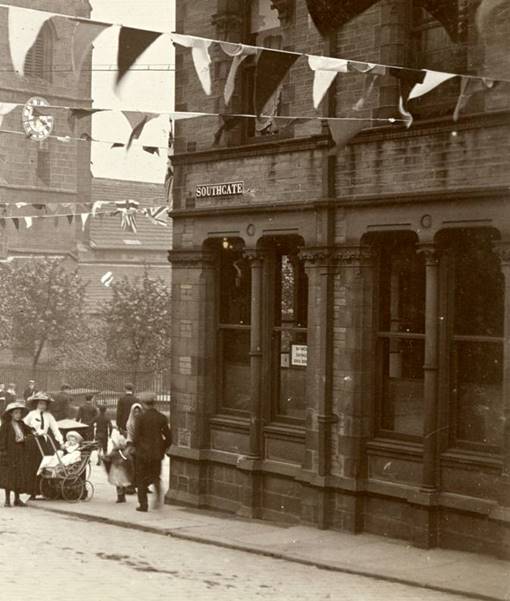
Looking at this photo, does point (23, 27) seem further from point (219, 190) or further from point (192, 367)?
point (192, 367)

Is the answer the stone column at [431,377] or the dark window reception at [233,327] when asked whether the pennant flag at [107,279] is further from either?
the stone column at [431,377]

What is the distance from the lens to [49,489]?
18.6 m

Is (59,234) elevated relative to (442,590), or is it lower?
elevated

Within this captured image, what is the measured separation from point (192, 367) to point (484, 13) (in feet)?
22.3

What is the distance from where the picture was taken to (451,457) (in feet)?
45.4

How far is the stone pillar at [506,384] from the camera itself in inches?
514

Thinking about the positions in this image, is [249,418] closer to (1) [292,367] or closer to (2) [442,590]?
(1) [292,367]

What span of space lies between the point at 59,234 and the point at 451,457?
46.5m

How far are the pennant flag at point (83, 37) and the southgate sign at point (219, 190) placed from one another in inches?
234

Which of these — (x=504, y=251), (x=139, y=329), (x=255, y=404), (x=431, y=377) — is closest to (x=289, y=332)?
(x=255, y=404)

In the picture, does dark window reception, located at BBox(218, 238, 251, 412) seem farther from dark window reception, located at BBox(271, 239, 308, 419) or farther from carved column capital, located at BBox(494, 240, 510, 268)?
carved column capital, located at BBox(494, 240, 510, 268)

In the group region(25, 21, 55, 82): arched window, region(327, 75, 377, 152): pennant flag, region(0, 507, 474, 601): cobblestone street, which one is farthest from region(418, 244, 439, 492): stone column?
region(25, 21, 55, 82): arched window

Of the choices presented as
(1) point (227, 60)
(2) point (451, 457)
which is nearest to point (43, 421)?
(1) point (227, 60)

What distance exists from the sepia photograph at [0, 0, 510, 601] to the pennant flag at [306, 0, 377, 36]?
0.03 meters
